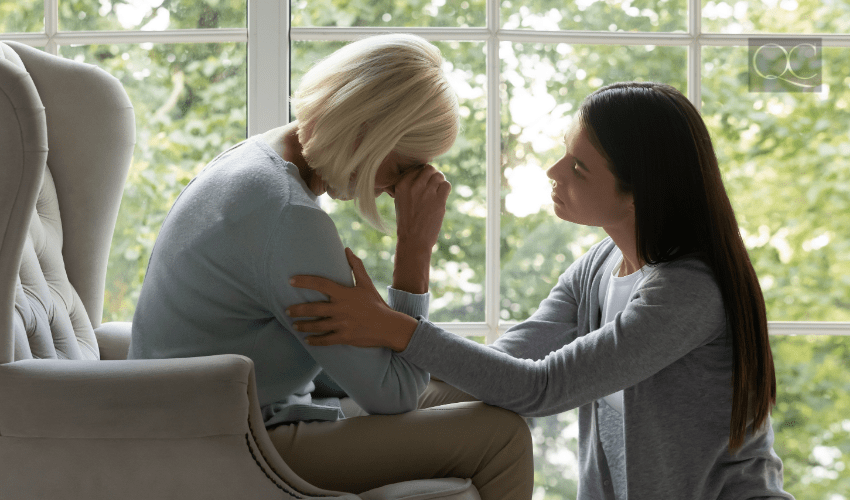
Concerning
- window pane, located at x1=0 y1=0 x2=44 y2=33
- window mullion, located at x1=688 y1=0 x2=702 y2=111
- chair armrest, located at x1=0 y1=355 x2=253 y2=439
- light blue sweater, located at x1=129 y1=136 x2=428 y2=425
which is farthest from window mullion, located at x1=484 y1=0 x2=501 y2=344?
window pane, located at x1=0 y1=0 x2=44 y2=33

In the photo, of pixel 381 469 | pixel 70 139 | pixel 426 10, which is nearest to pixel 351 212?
pixel 426 10

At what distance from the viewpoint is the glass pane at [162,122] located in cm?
208

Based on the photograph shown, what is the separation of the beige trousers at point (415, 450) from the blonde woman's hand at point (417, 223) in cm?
24

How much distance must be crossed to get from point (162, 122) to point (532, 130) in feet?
3.88

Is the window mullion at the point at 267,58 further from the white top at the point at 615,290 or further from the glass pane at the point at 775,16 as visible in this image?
the glass pane at the point at 775,16

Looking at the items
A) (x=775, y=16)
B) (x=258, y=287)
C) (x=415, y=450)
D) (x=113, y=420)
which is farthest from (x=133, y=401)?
(x=775, y=16)

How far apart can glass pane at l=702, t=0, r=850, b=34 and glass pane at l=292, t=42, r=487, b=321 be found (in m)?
0.75

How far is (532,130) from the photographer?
2066 mm

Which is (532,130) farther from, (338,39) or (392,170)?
(392,170)

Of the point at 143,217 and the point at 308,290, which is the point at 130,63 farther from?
the point at 308,290

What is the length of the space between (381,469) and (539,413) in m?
0.29

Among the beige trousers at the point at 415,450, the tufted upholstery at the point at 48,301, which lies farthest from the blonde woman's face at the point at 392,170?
the tufted upholstery at the point at 48,301

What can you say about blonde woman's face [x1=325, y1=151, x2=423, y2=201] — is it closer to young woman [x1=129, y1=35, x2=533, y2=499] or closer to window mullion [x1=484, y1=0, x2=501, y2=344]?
young woman [x1=129, y1=35, x2=533, y2=499]

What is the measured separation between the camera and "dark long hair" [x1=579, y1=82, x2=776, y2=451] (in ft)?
3.63
